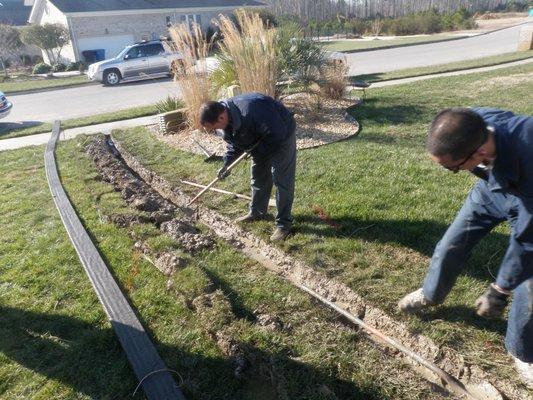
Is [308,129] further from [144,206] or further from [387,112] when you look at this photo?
[144,206]

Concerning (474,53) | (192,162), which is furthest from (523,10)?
(192,162)

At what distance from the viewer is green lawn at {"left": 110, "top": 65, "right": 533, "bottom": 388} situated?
122 inches

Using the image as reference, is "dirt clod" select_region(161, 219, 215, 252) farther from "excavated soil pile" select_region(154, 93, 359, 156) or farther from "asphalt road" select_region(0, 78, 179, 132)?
"asphalt road" select_region(0, 78, 179, 132)

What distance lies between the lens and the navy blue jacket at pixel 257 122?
382 cm

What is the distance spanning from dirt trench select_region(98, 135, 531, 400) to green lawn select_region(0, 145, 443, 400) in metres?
0.19

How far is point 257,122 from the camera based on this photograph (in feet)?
12.6

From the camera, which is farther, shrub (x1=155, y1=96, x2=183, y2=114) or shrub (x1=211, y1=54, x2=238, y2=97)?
shrub (x1=155, y1=96, x2=183, y2=114)

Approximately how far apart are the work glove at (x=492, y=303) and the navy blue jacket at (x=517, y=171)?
416 mm

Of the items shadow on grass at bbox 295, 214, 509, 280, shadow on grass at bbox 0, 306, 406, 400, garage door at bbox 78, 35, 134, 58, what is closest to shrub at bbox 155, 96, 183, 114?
shadow on grass at bbox 295, 214, 509, 280

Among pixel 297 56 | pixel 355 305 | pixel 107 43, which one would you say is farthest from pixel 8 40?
pixel 355 305

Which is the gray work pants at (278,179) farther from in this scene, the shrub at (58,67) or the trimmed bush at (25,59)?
the trimmed bush at (25,59)

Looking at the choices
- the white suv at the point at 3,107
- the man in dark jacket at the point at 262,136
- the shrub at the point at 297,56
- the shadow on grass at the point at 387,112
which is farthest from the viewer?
the white suv at the point at 3,107

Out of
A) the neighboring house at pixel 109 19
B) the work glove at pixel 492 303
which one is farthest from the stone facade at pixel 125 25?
the work glove at pixel 492 303

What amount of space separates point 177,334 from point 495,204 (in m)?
2.36
